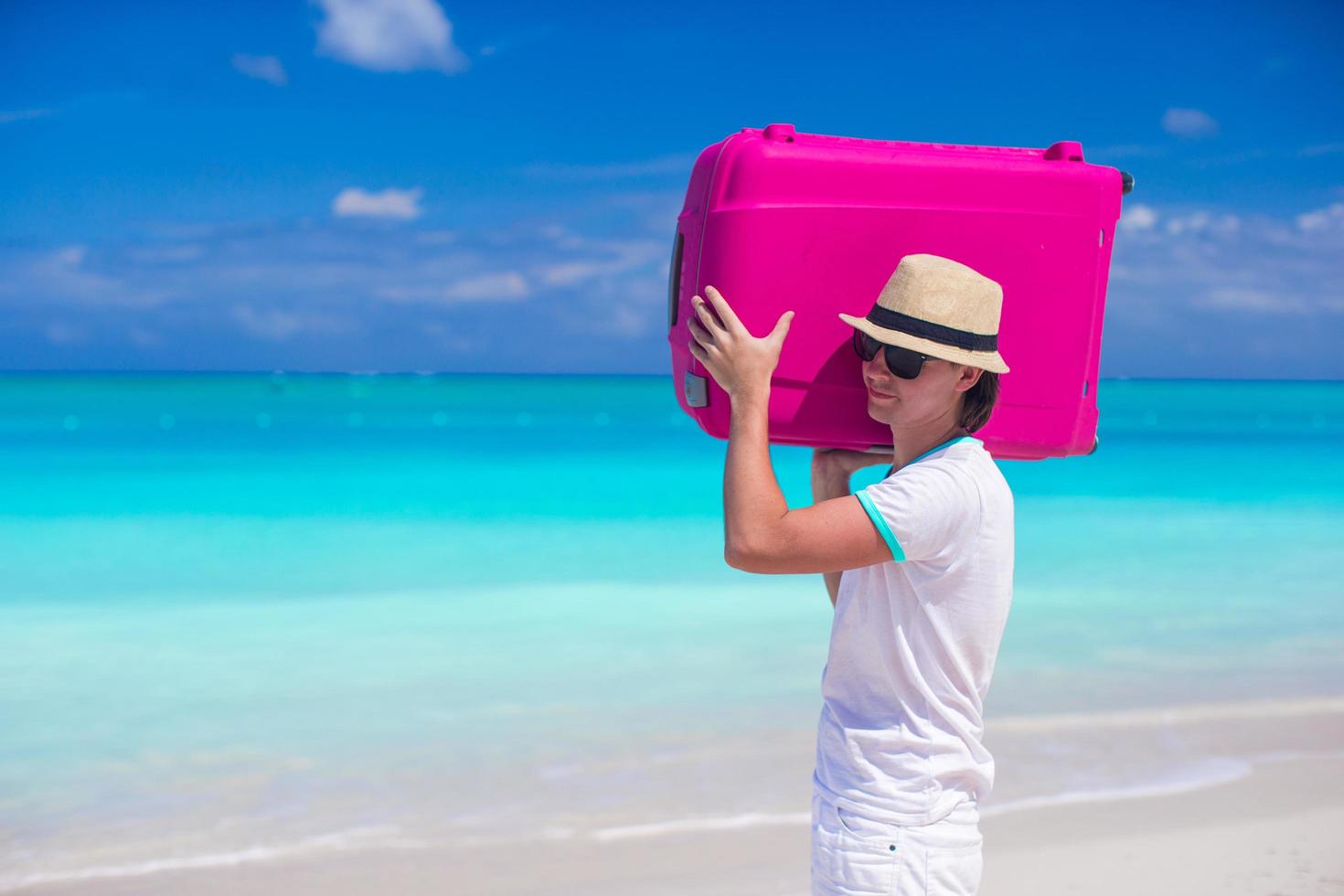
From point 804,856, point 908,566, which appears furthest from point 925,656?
point 804,856

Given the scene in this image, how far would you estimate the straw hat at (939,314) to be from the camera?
1489 millimetres

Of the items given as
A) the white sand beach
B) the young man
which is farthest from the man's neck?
the white sand beach

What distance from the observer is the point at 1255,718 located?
16.7 feet

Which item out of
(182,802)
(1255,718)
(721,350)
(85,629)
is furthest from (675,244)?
(85,629)

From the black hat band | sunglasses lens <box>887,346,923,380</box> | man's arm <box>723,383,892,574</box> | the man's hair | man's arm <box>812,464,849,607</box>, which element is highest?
the black hat band

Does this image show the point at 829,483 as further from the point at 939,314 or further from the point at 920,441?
the point at 939,314

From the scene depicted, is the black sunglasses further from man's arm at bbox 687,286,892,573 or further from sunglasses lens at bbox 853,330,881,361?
man's arm at bbox 687,286,892,573

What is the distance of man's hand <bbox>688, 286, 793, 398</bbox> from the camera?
5.08ft

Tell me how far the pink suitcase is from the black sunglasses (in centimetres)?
10

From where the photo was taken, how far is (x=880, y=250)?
166 centimetres

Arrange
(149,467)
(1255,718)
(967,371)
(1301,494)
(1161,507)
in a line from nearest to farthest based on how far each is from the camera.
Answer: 1. (967,371)
2. (1255,718)
3. (1161,507)
4. (1301,494)
5. (149,467)

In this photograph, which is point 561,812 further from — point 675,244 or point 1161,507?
point 1161,507

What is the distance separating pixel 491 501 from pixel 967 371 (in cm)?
1315

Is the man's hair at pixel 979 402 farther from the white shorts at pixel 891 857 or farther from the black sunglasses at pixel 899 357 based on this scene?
the white shorts at pixel 891 857
